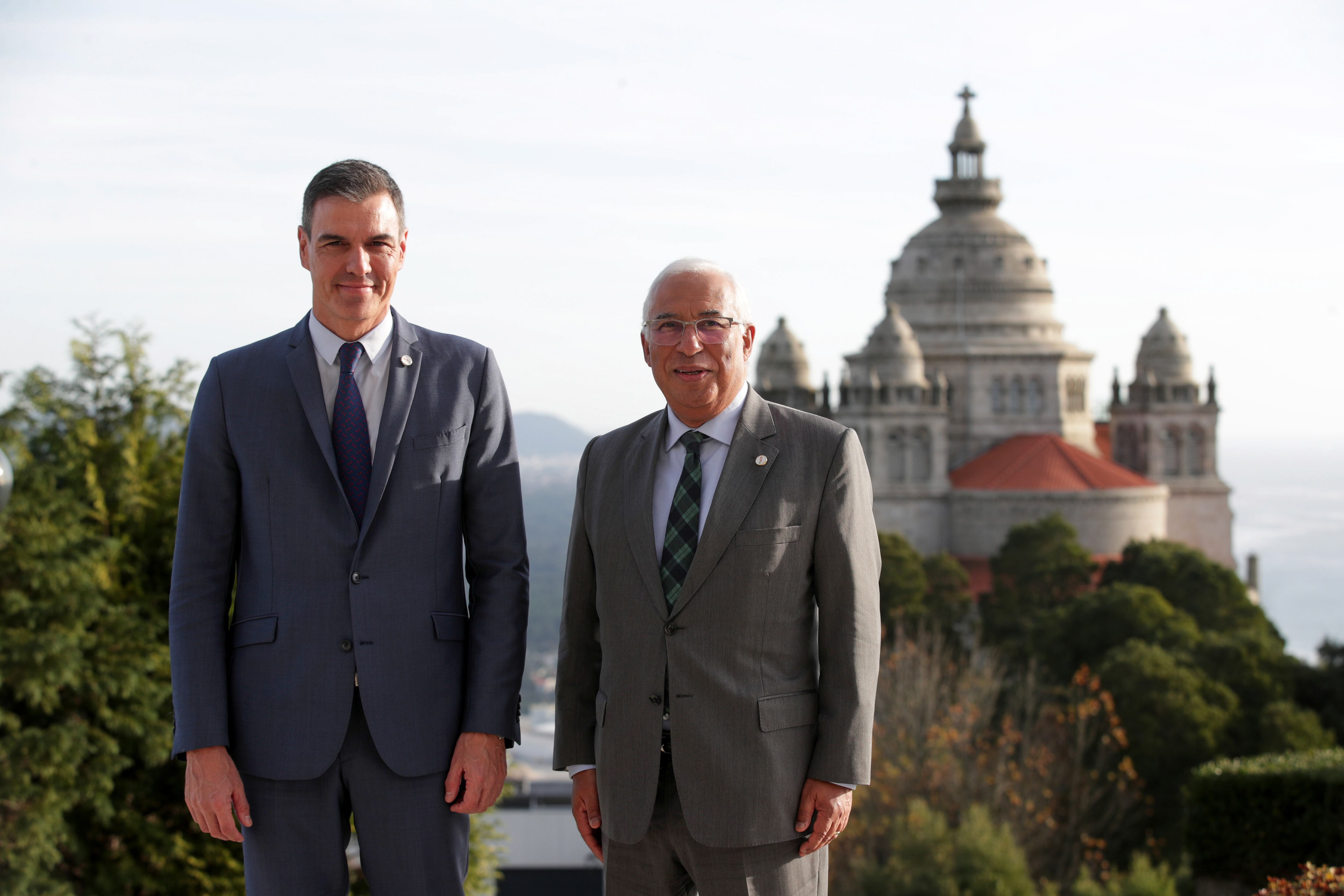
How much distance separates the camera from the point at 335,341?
479cm

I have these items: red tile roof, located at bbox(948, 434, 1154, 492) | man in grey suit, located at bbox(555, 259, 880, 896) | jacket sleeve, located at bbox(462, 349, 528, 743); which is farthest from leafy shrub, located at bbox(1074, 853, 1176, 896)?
red tile roof, located at bbox(948, 434, 1154, 492)

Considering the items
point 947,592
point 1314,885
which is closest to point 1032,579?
point 947,592

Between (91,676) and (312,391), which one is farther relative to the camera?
(91,676)

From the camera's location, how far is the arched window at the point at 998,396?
2571 inches

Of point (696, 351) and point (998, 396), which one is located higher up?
point (998, 396)

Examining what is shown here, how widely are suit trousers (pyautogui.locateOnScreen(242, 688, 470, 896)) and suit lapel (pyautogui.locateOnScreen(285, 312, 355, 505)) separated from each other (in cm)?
76

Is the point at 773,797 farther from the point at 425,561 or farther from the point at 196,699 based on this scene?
the point at 196,699

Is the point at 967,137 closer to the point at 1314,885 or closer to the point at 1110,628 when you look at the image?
the point at 1110,628

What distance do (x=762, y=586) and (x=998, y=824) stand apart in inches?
980

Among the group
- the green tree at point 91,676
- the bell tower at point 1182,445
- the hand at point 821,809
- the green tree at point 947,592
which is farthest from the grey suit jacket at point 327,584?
the bell tower at point 1182,445

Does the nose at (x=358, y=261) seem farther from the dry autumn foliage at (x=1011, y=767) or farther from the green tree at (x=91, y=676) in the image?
the dry autumn foliage at (x=1011, y=767)

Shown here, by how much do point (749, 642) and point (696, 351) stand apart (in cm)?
93

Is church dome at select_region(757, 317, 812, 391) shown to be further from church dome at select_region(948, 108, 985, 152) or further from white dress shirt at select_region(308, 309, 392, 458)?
white dress shirt at select_region(308, 309, 392, 458)

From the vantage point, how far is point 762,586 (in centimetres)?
456
